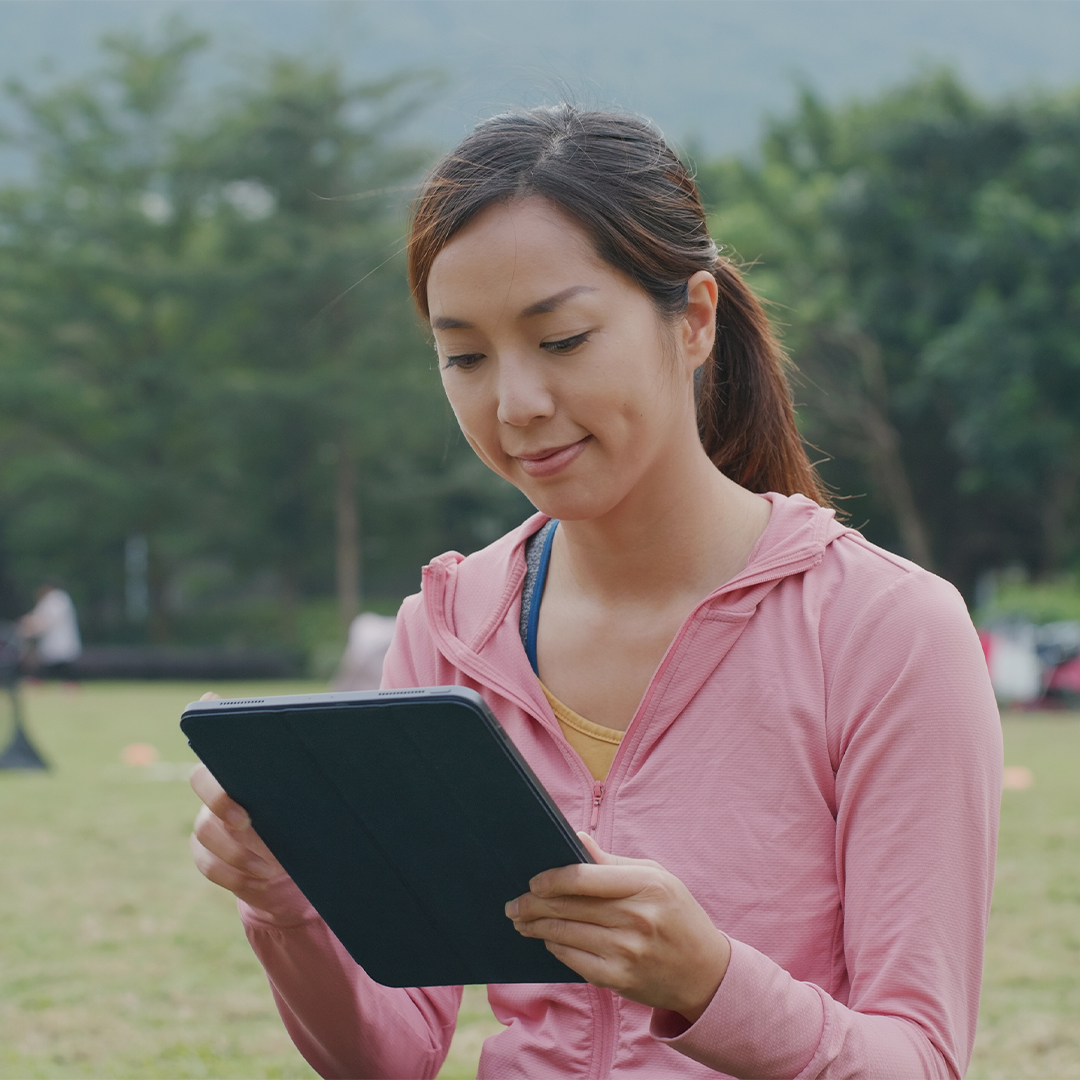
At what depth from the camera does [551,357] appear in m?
1.50

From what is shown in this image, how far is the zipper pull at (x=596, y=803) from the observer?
5.15ft

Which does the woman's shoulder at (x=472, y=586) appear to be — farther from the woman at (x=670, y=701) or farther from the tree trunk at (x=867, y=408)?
the tree trunk at (x=867, y=408)

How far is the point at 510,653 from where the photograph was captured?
1712 mm

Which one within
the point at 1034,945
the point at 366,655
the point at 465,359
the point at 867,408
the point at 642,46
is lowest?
the point at 366,655

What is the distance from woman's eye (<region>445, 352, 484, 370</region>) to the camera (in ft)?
5.06

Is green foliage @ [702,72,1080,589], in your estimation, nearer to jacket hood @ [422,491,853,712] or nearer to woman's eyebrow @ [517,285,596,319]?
jacket hood @ [422,491,853,712]

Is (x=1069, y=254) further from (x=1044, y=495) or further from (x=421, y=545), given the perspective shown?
(x=421, y=545)

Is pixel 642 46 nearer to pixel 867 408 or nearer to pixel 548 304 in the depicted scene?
pixel 867 408

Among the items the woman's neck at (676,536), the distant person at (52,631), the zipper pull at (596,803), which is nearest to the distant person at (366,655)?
the distant person at (52,631)

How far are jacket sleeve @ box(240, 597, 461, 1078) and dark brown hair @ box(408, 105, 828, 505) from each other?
28.1 inches

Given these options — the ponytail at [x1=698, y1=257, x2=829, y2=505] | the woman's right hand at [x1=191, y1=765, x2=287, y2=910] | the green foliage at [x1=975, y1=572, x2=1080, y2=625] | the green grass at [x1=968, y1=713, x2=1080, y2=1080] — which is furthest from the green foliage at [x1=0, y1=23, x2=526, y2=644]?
the woman's right hand at [x1=191, y1=765, x2=287, y2=910]

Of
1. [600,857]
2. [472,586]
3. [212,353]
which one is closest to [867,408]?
[212,353]

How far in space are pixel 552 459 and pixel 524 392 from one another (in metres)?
0.09

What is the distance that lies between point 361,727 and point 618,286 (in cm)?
57
